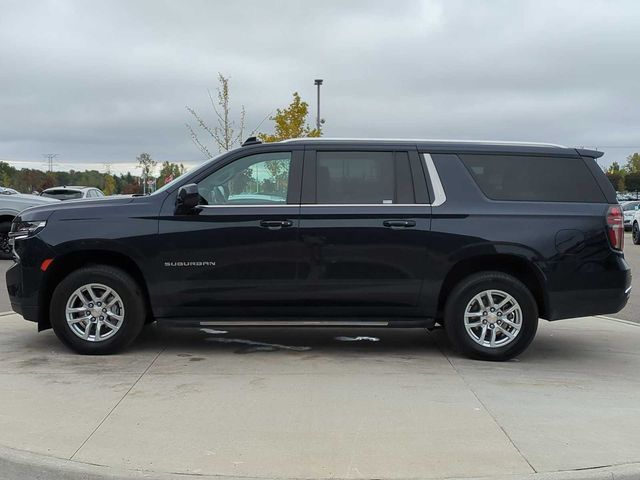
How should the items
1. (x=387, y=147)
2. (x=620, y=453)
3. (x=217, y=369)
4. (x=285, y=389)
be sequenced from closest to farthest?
1. (x=620, y=453)
2. (x=285, y=389)
3. (x=217, y=369)
4. (x=387, y=147)

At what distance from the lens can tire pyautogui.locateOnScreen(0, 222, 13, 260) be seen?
13.9 metres

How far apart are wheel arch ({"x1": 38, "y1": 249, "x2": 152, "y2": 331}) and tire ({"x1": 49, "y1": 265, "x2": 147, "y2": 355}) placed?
0.10 m

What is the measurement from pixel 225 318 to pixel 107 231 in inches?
51.1

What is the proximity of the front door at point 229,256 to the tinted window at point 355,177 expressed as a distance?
309 mm

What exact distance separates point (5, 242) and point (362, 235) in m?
11.1

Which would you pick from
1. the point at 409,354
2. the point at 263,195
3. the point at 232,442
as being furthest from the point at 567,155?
the point at 232,442

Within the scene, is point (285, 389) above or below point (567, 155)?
below

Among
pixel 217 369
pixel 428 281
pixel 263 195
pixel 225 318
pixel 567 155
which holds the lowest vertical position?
pixel 217 369

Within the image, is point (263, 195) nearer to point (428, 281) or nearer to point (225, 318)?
point (225, 318)

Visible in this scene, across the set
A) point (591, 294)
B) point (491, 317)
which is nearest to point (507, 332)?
point (491, 317)

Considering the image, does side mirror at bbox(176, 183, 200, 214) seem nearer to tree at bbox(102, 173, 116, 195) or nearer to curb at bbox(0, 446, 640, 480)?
curb at bbox(0, 446, 640, 480)

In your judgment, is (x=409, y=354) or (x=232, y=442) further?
(x=409, y=354)

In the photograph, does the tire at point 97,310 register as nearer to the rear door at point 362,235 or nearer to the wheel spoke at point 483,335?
the rear door at point 362,235

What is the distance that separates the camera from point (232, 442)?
4.06 meters
